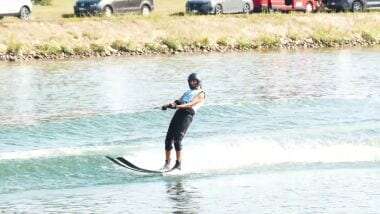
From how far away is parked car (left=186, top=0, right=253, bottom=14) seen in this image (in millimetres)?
58812

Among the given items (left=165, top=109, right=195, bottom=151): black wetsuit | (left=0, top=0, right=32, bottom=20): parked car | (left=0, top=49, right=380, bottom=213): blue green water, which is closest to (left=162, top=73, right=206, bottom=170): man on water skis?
(left=165, top=109, right=195, bottom=151): black wetsuit

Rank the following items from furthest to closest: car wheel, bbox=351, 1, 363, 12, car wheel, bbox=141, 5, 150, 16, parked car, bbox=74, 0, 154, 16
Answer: car wheel, bbox=351, 1, 363, 12 → car wheel, bbox=141, 5, 150, 16 → parked car, bbox=74, 0, 154, 16

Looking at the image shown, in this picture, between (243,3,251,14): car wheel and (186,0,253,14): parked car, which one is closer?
(186,0,253,14): parked car

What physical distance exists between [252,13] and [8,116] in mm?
32383

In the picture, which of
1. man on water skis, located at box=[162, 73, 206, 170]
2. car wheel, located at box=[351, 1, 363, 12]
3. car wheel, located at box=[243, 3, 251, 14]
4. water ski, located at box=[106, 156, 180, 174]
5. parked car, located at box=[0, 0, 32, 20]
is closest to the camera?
man on water skis, located at box=[162, 73, 206, 170]

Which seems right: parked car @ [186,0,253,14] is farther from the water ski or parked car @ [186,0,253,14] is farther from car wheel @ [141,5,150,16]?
the water ski

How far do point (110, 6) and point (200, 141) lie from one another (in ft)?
109

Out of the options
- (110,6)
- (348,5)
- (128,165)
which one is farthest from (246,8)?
(128,165)

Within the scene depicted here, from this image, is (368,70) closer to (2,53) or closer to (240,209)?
(2,53)

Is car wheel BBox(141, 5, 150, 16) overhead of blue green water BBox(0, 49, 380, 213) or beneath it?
overhead

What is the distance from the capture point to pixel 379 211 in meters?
18.3

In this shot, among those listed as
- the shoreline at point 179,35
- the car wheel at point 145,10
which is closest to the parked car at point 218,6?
the shoreline at point 179,35

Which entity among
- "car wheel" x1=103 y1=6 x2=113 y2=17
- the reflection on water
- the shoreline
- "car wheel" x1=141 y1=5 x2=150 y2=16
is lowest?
the shoreline

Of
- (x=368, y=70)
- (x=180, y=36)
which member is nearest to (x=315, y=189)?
(x=368, y=70)
